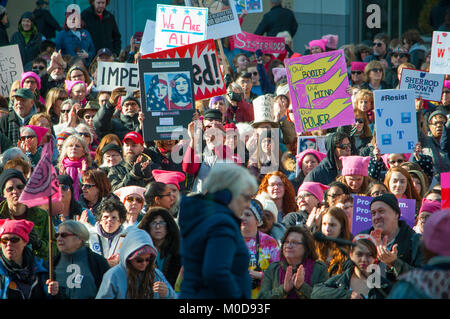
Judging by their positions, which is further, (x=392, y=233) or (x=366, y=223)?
(x=366, y=223)

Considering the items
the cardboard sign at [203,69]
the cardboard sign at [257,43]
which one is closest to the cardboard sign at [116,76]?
the cardboard sign at [203,69]

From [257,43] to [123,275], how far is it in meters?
9.18

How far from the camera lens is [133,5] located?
62.8 ft

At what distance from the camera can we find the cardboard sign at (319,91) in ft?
35.6

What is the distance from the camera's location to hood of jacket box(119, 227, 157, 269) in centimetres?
647

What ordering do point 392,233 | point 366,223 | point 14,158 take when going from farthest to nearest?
point 14,158 → point 366,223 → point 392,233

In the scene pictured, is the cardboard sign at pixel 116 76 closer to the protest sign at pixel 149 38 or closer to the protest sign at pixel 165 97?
the protest sign at pixel 149 38

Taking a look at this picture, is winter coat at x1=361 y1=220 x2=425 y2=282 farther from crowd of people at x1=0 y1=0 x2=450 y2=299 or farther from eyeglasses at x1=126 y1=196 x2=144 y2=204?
eyeglasses at x1=126 y1=196 x2=144 y2=204

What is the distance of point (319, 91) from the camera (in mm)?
11062

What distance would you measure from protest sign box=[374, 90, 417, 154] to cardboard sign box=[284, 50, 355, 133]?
562 mm

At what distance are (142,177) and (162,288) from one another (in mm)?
2858

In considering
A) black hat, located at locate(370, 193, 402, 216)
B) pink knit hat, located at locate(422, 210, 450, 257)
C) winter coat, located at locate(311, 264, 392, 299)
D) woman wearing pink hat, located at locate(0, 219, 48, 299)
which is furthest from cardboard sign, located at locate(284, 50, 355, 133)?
pink knit hat, located at locate(422, 210, 450, 257)

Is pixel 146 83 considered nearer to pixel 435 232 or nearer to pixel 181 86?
pixel 181 86
